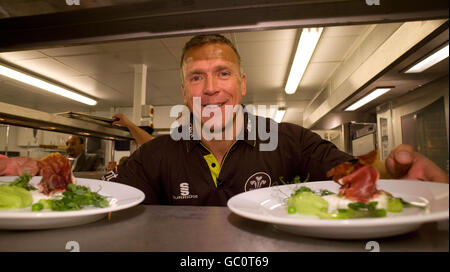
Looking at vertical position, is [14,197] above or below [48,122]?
below

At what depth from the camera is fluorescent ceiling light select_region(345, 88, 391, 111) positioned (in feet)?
1.83

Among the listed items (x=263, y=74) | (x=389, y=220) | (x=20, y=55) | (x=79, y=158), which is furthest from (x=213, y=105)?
(x=389, y=220)

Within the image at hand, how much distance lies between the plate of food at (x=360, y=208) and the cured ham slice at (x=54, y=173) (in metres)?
0.39

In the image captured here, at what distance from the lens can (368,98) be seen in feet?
1.98

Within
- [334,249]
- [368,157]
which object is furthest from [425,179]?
[334,249]

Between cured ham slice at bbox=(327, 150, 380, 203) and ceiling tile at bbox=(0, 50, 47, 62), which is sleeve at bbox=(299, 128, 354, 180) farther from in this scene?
ceiling tile at bbox=(0, 50, 47, 62)

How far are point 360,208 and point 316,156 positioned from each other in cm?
72

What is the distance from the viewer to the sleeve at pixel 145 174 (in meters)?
1.24

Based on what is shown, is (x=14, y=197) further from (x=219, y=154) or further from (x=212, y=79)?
(x=219, y=154)

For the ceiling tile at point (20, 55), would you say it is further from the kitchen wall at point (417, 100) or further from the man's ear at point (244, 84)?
the kitchen wall at point (417, 100)

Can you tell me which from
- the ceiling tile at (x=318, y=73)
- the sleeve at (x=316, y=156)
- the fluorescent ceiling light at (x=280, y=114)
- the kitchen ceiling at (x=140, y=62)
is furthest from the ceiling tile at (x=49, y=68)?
the sleeve at (x=316, y=156)

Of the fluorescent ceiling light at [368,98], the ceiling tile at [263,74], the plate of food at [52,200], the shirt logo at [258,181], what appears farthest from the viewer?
the shirt logo at [258,181]

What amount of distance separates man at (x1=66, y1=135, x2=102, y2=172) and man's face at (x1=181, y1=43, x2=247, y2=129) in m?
0.38

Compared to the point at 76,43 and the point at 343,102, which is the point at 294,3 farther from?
the point at 76,43
